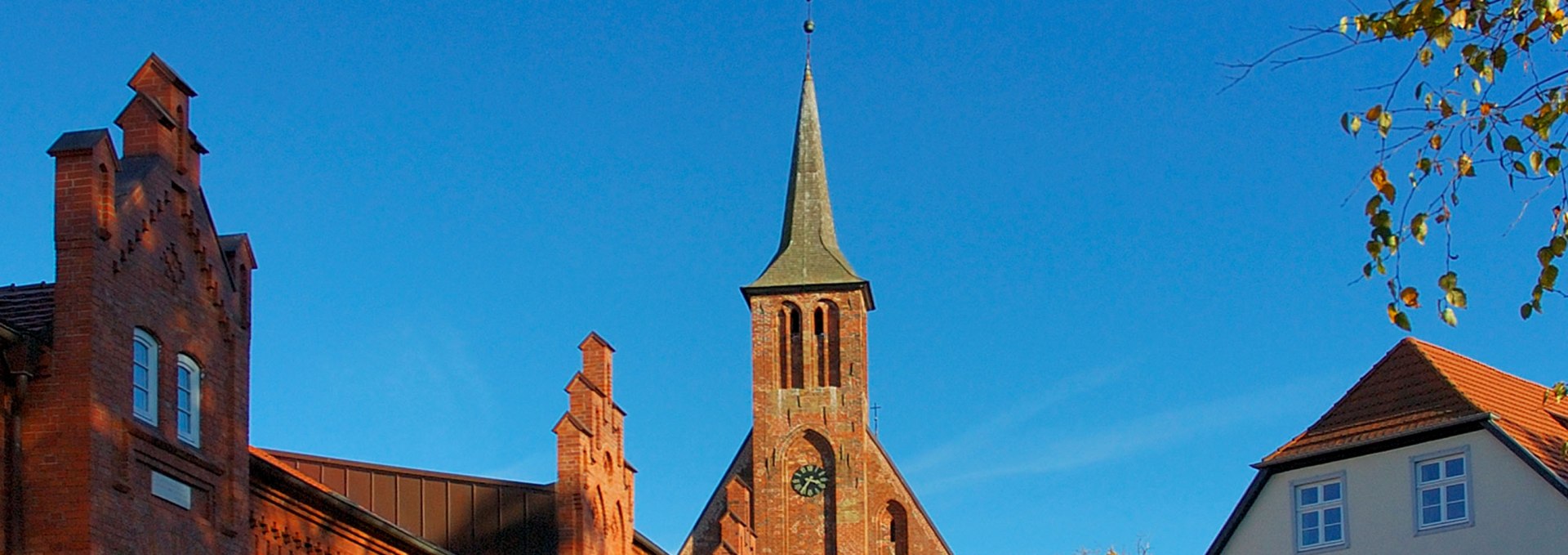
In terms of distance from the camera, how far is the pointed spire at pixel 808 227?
70562mm

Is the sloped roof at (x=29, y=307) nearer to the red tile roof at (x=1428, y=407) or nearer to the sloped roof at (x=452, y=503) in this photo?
the sloped roof at (x=452, y=503)

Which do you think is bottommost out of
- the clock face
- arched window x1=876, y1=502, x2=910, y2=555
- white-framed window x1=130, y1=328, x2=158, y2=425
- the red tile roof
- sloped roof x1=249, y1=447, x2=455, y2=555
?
sloped roof x1=249, y1=447, x2=455, y2=555

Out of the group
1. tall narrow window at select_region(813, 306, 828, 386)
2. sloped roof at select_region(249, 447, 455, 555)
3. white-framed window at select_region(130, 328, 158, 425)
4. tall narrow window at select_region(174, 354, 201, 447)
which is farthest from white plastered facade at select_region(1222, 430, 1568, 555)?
tall narrow window at select_region(813, 306, 828, 386)

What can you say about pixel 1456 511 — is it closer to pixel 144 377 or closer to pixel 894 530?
pixel 144 377

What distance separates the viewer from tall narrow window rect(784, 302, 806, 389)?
70188 mm

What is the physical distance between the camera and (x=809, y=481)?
227 ft

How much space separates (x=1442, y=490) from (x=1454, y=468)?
0.35 metres

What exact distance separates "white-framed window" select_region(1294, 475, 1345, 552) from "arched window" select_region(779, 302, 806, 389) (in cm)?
3959

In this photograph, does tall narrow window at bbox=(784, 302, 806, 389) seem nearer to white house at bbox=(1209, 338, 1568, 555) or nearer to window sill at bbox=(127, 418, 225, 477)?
white house at bbox=(1209, 338, 1568, 555)

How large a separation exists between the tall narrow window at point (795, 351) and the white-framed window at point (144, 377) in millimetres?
49204

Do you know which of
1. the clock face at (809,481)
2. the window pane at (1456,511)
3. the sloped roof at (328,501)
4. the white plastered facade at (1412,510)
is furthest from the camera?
the clock face at (809,481)

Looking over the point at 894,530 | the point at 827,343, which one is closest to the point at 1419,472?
the point at 894,530

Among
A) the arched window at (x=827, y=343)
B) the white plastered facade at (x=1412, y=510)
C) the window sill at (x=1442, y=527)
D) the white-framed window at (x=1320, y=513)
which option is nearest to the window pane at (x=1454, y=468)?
the white plastered facade at (x=1412, y=510)

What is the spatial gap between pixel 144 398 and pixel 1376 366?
1880 centimetres
